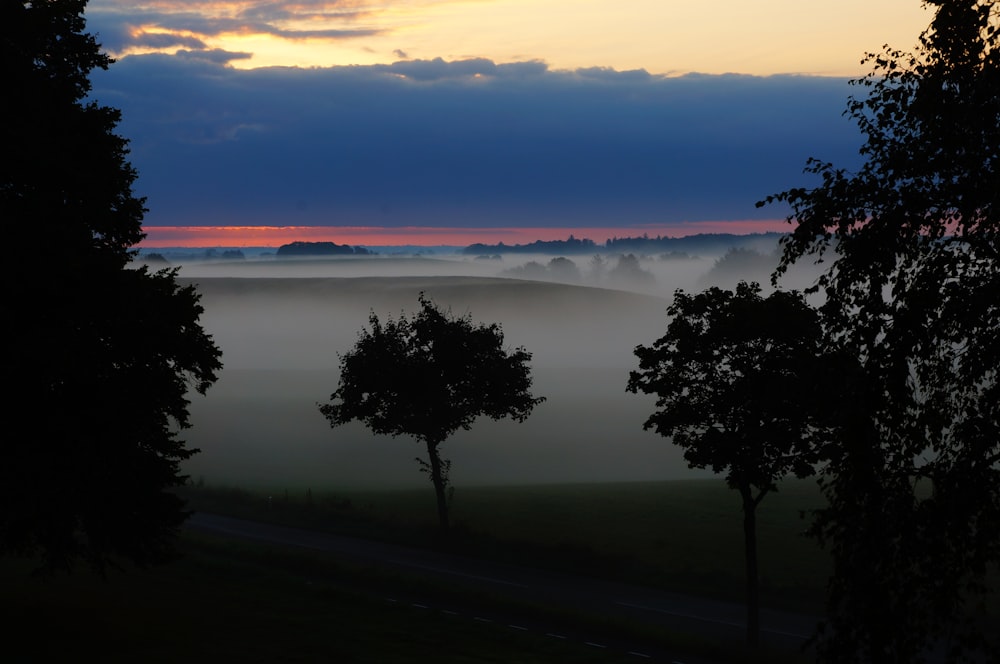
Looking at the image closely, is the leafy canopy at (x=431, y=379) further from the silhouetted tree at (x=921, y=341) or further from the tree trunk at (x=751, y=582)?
the silhouetted tree at (x=921, y=341)

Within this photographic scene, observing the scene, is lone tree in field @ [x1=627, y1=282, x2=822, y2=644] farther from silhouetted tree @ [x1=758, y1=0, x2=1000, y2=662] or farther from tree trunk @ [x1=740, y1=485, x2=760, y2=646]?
silhouetted tree @ [x1=758, y1=0, x2=1000, y2=662]

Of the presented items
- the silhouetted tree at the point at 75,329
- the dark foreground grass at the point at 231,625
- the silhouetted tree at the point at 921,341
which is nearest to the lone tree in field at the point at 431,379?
the dark foreground grass at the point at 231,625

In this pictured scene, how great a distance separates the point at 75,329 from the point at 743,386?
19.4 m

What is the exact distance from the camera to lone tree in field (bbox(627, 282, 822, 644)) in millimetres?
30500

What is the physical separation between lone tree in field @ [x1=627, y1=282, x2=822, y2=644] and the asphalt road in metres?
3.01

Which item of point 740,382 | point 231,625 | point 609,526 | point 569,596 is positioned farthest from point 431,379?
point 740,382

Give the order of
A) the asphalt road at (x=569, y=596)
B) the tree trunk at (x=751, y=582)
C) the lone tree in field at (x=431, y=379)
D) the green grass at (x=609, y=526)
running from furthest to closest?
the lone tree in field at (x=431, y=379)
the green grass at (x=609, y=526)
the asphalt road at (x=569, y=596)
the tree trunk at (x=751, y=582)

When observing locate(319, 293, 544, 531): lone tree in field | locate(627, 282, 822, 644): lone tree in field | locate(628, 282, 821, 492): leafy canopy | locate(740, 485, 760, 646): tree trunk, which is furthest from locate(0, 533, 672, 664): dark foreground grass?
locate(319, 293, 544, 531): lone tree in field

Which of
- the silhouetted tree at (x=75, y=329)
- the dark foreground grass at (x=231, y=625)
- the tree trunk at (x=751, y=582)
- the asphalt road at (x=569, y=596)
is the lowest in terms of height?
the dark foreground grass at (x=231, y=625)

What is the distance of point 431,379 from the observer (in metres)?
52.2

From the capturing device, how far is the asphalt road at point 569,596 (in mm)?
33969

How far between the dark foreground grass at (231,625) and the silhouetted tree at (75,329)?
2.39m

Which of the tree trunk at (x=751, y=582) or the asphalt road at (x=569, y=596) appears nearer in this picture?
the tree trunk at (x=751, y=582)

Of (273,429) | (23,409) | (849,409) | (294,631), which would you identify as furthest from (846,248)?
(273,429)
